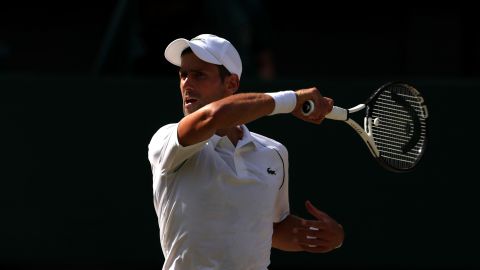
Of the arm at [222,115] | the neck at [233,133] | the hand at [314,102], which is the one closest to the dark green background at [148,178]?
the neck at [233,133]

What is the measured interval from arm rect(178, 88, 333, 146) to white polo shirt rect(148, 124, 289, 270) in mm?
107

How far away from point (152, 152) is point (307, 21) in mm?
5787

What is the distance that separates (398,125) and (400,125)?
1 cm

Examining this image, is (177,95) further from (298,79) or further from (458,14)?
(458,14)

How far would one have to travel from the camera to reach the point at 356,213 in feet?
25.5

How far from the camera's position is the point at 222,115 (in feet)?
14.3

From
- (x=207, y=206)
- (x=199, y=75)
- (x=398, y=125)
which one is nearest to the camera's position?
(x=207, y=206)

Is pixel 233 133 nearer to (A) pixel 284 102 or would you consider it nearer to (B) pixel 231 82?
(B) pixel 231 82

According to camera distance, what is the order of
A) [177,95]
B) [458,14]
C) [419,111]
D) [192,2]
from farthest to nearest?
[458,14]
[192,2]
[177,95]
[419,111]

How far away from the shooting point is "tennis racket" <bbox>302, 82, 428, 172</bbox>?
5.19 metres

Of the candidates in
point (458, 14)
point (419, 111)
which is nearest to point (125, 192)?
point (419, 111)

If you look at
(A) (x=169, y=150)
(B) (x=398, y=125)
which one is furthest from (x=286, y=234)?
(A) (x=169, y=150)

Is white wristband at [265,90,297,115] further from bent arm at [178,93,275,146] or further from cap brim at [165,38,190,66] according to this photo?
cap brim at [165,38,190,66]

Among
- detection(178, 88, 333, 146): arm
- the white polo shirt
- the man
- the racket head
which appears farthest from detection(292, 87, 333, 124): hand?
the racket head
